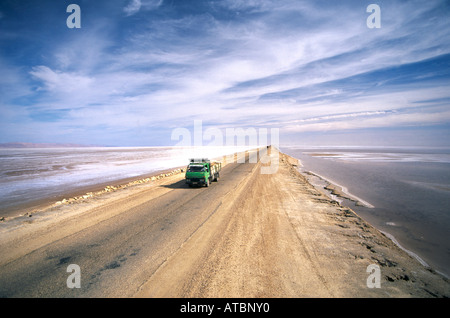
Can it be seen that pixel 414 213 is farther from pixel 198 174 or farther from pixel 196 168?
pixel 196 168

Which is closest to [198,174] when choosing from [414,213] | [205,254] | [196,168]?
[196,168]

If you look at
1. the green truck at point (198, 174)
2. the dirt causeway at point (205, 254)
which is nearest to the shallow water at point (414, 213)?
the dirt causeway at point (205, 254)

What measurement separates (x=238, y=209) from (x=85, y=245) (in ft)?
25.7

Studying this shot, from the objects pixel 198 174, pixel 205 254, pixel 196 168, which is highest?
pixel 196 168

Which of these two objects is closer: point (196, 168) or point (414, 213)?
point (414, 213)

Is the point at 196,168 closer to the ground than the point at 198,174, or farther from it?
farther from it

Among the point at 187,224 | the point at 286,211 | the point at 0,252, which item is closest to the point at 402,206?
the point at 286,211

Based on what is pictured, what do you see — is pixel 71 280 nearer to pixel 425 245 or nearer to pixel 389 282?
Answer: pixel 389 282

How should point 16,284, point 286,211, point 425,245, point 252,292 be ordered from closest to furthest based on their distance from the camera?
point 252,292, point 16,284, point 425,245, point 286,211

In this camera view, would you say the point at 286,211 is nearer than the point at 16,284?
No

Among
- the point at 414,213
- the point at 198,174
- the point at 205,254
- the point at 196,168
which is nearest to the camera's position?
the point at 205,254

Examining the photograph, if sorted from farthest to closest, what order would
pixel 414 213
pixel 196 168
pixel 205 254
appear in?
1. pixel 196 168
2. pixel 414 213
3. pixel 205 254

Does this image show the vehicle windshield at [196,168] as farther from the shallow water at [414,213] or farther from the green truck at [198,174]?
the shallow water at [414,213]

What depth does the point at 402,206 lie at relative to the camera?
15.3 m
